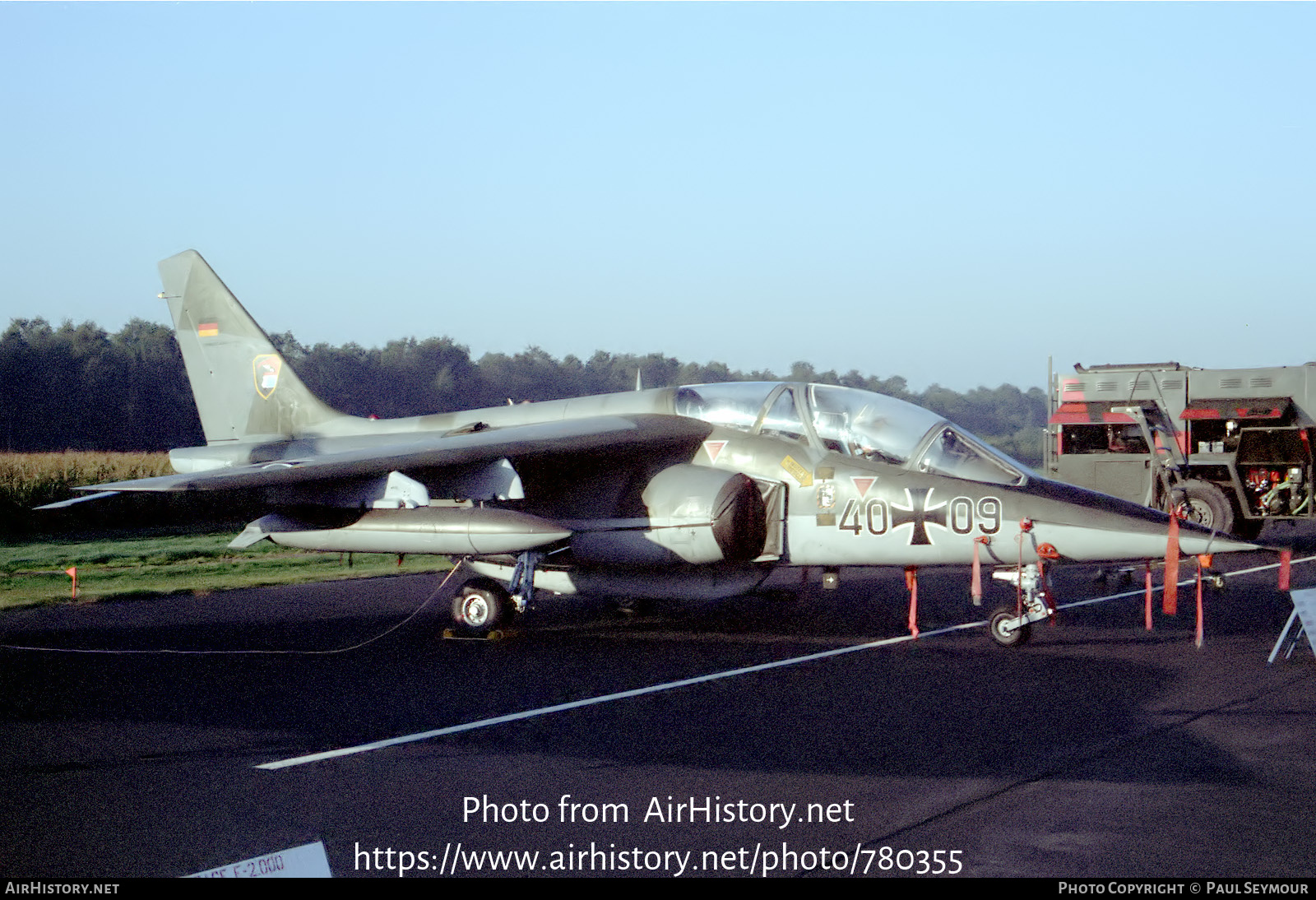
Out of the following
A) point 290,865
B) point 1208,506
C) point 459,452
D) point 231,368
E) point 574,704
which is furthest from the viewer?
point 1208,506

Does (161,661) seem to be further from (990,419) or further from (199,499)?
(990,419)

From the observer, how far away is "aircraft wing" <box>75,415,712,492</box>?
10000 mm

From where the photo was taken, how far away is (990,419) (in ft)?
177

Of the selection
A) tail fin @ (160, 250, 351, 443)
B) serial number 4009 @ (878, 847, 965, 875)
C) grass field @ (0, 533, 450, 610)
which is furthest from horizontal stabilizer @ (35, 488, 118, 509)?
serial number 4009 @ (878, 847, 965, 875)

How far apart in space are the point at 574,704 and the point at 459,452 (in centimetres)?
324

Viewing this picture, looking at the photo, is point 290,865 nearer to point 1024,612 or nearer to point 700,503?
point 700,503

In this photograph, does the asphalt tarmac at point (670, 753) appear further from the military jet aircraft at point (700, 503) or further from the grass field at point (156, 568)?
the grass field at point (156, 568)

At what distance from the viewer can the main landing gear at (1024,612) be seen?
32.4 feet

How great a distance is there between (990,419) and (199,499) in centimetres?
4805

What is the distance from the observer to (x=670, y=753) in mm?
6516

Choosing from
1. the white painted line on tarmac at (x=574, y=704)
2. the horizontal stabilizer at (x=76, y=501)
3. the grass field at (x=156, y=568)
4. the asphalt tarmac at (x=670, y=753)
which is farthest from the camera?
the grass field at (x=156, y=568)

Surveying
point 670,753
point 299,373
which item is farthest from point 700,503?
point 299,373

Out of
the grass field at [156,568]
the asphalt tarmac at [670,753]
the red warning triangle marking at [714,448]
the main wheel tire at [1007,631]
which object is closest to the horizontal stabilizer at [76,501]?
the asphalt tarmac at [670,753]

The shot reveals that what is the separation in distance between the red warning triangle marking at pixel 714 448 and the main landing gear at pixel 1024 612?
277 cm
